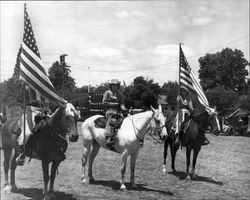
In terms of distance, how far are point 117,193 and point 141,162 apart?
583cm

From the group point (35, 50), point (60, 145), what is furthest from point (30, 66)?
point (60, 145)

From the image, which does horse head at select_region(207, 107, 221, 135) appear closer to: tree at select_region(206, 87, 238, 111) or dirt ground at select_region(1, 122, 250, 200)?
dirt ground at select_region(1, 122, 250, 200)

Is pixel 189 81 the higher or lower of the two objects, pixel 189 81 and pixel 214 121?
the higher

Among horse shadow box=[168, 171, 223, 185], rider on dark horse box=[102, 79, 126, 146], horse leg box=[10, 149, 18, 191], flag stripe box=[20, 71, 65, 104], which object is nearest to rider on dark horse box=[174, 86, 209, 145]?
horse shadow box=[168, 171, 223, 185]

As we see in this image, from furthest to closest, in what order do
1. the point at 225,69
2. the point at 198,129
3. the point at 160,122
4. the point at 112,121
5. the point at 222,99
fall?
the point at 222,99
the point at 225,69
the point at 198,129
the point at 112,121
the point at 160,122

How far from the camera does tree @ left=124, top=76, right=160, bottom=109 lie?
198ft

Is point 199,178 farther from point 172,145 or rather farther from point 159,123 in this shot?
point 159,123

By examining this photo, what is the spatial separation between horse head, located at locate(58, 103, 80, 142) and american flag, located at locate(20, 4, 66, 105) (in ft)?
0.89

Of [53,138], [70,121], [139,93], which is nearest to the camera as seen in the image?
[70,121]

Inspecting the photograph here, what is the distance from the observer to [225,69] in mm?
54031

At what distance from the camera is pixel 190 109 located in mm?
13219

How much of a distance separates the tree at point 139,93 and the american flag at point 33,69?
49785 mm

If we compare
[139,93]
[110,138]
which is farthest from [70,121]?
[139,93]

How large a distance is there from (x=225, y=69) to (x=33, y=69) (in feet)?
162
